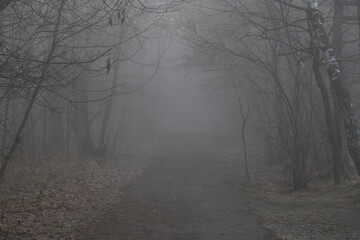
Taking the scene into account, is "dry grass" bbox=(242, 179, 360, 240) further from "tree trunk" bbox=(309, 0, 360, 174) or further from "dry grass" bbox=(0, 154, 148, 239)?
"dry grass" bbox=(0, 154, 148, 239)

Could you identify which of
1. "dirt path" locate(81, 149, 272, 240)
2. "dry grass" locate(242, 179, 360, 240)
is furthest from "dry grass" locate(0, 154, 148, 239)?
"dry grass" locate(242, 179, 360, 240)

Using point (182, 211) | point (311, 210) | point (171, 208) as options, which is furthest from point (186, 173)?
point (311, 210)

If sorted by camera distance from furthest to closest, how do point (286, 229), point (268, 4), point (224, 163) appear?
point (224, 163) → point (268, 4) → point (286, 229)

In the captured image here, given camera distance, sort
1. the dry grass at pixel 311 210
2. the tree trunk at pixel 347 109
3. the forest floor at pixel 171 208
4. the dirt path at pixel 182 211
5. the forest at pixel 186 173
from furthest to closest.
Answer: the tree trunk at pixel 347 109 → the forest at pixel 186 173 → the dirt path at pixel 182 211 → the forest floor at pixel 171 208 → the dry grass at pixel 311 210

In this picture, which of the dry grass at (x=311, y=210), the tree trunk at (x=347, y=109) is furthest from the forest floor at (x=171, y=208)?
the tree trunk at (x=347, y=109)

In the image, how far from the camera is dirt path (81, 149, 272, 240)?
6.72m

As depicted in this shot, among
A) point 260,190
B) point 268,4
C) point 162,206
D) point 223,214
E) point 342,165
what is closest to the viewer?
point 223,214

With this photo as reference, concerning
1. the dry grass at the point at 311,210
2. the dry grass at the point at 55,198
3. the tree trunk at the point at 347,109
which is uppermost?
the tree trunk at the point at 347,109

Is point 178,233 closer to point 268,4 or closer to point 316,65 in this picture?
point 316,65

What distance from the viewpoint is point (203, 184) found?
12391 mm

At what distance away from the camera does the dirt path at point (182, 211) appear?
672 cm

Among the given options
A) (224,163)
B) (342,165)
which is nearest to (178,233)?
(342,165)

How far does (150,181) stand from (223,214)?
17.8ft

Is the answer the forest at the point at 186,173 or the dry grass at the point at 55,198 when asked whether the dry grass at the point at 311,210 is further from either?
the dry grass at the point at 55,198
